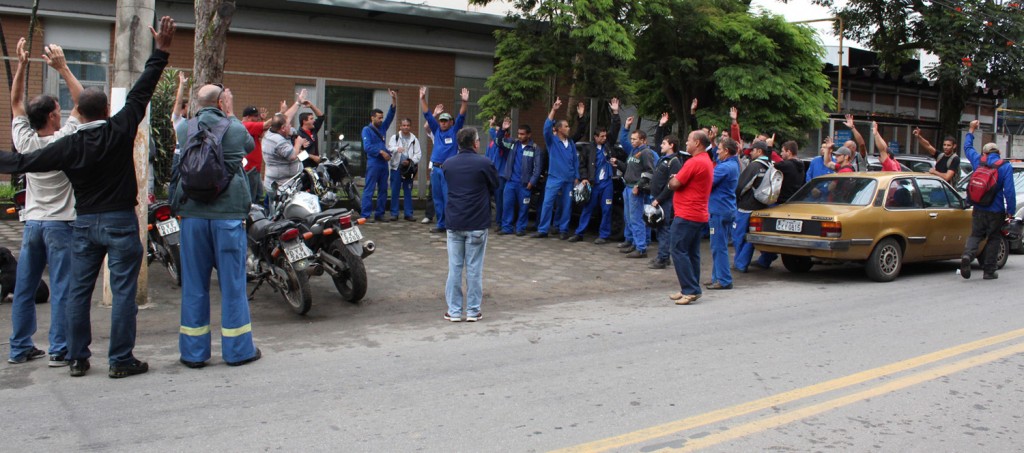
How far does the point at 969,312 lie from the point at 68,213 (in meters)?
8.30

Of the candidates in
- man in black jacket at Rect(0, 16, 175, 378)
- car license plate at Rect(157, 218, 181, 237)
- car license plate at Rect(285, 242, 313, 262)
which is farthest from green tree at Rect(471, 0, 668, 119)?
man in black jacket at Rect(0, 16, 175, 378)

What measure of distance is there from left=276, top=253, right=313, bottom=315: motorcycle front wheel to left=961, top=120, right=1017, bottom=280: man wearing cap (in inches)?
324

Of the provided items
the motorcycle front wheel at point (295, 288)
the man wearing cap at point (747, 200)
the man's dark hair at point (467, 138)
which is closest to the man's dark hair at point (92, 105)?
the motorcycle front wheel at point (295, 288)

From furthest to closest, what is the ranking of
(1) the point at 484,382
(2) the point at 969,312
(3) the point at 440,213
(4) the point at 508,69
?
(4) the point at 508,69, (3) the point at 440,213, (2) the point at 969,312, (1) the point at 484,382

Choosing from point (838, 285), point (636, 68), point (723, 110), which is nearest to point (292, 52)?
point (636, 68)

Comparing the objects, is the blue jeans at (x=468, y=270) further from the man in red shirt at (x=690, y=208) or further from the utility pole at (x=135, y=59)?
the utility pole at (x=135, y=59)

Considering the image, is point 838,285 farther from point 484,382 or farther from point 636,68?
point 636,68

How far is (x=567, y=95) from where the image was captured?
16484 millimetres

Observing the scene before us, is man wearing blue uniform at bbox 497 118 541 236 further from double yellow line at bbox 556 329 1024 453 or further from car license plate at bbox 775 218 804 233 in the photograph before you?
double yellow line at bbox 556 329 1024 453

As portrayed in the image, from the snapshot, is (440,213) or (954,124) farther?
(954,124)

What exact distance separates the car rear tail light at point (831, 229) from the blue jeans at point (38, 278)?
810 cm

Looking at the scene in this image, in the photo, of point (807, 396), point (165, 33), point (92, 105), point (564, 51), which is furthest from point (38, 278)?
point (564, 51)

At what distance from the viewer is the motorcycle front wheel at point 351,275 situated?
27.1 feet

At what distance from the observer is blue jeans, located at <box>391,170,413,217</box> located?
48.0 feet
